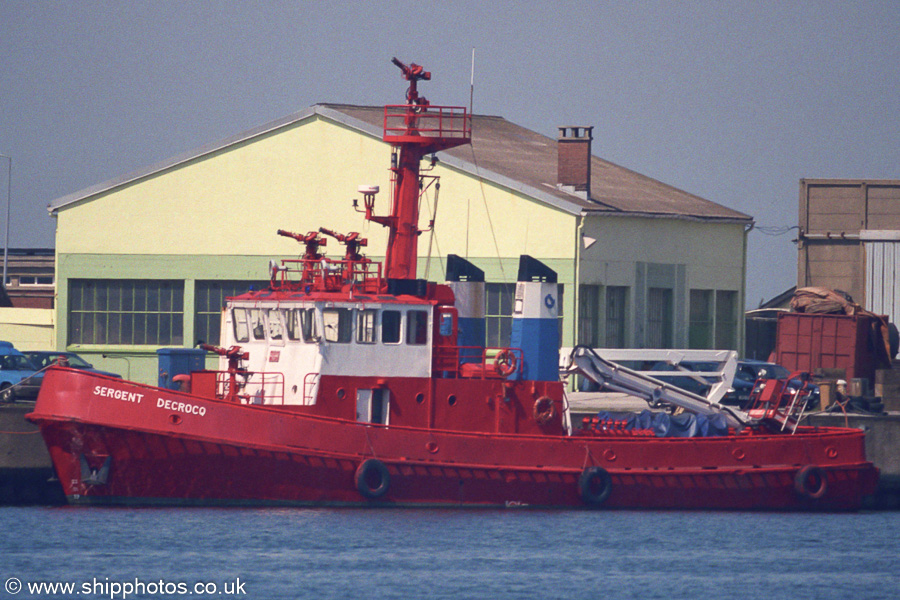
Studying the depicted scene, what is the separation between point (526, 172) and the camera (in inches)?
1535

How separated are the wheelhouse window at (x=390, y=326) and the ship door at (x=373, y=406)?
786 mm

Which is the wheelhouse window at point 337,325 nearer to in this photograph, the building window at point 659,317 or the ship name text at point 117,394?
the ship name text at point 117,394

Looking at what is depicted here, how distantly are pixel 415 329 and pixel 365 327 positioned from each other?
0.78 m

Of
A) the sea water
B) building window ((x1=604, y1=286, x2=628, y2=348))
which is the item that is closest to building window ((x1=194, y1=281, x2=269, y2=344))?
building window ((x1=604, y1=286, x2=628, y2=348))

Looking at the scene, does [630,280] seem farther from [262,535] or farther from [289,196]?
[262,535]

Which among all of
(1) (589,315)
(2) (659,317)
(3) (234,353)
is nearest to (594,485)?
(3) (234,353)

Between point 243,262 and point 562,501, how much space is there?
15106 millimetres

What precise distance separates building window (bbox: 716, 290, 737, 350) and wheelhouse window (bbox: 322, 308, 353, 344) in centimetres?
1954

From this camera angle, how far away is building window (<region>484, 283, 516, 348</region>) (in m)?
35.9

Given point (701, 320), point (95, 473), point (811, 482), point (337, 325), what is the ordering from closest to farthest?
point (95, 473) < point (337, 325) < point (811, 482) < point (701, 320)

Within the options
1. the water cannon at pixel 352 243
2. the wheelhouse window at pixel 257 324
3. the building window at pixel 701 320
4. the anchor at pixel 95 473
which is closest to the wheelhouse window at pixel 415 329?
the water cannon at pixel 352 243

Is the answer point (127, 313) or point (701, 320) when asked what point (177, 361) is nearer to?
point (127, 313)

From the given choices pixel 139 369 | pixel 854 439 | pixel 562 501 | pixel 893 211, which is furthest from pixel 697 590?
pixel 893 211

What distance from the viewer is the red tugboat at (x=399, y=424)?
22.5m
